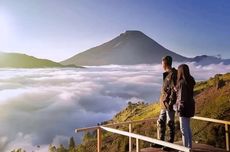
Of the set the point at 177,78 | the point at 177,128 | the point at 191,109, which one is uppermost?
the point at 177,78

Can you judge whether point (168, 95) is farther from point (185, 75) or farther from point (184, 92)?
point (185, 75)

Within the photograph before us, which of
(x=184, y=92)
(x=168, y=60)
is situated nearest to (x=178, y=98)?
(x=184, y=92)

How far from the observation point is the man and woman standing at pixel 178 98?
6.44m

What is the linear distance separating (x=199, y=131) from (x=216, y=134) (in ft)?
3.99

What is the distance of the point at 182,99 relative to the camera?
645 centimetres

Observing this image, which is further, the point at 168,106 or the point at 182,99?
the point at 168,106

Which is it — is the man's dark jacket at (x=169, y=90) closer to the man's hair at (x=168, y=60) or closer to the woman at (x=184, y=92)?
the man's hair at (x=168, y=60)

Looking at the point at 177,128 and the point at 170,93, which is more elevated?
the point at 170,93

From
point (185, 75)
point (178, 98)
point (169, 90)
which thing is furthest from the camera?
point (169, 90)

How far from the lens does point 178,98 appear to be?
21.4 feet

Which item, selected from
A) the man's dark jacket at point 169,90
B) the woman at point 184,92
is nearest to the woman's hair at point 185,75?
the woman at point 184,92

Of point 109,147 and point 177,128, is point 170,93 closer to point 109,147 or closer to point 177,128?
point 177,128

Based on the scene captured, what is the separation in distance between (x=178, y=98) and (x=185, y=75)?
42 centimetres

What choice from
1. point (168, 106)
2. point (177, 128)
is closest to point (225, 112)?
point (177, 128)
